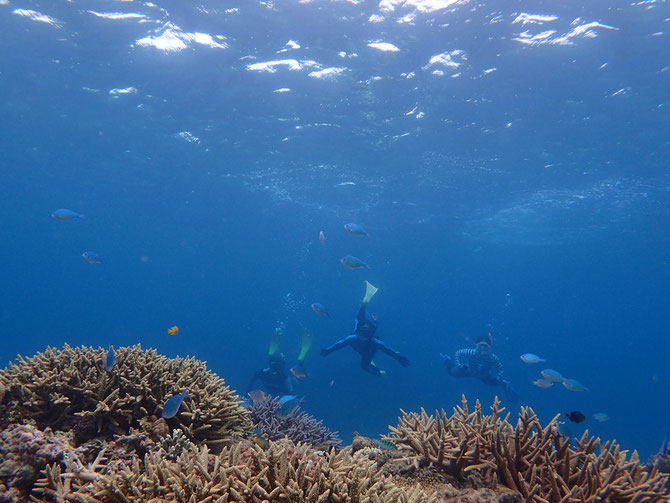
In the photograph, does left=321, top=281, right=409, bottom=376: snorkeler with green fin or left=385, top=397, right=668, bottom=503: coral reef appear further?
left=321, top=281, right=409, bottom=376: snorkeler with green fin

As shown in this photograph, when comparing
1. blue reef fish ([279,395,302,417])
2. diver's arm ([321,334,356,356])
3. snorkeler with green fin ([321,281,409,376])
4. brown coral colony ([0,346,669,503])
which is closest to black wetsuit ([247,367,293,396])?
diver's arm ([321,334,356,356])

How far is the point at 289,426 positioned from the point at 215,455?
3258mm

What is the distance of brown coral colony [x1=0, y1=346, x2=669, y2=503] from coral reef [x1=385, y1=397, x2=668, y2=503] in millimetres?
12

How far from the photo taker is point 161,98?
65.8ft

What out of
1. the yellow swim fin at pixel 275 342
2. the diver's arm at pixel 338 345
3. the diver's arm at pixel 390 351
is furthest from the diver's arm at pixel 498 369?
the yellow swim fin at pixel 275 342

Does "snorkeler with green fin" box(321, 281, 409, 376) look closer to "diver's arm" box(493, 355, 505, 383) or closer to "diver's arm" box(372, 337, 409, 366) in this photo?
"diver's arm" box(372, 337, 409, 366)

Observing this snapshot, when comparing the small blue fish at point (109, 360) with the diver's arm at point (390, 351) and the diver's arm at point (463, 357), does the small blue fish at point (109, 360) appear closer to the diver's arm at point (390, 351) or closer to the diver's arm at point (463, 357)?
the diver's arm at point (390, 351)

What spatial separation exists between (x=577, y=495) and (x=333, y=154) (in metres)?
23.7

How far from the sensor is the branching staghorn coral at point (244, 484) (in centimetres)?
263

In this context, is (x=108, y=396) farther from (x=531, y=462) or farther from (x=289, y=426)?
(x=531, y=462)

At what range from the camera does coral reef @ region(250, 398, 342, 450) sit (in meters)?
6.32

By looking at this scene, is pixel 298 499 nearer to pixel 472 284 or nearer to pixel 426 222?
pixel 426 222

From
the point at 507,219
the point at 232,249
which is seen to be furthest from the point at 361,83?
the point at 232,249

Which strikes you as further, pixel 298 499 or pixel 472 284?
pixel 472 284
